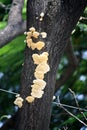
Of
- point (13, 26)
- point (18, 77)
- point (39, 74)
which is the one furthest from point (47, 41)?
point (18, 77)

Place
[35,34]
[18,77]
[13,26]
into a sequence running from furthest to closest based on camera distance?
[18,77], [13,26], [35,34]

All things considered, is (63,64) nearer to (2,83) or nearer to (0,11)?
(2,83)

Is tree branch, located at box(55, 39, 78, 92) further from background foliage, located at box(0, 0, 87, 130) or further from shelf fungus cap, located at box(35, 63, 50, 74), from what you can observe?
shelf fungus cap, located at box(35, 63, 50, 74)

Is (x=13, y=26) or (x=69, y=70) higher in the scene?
(x=69, y=70)

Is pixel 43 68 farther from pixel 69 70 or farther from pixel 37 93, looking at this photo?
pixel 69 70

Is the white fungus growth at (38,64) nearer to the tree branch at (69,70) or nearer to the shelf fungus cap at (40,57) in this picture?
the shelf fungus cap at (40,57)

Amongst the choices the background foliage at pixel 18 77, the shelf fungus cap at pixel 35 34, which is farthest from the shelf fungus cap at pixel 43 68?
the background foliage at pixel 18 77

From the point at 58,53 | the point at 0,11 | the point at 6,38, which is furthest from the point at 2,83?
the point at 58,53
